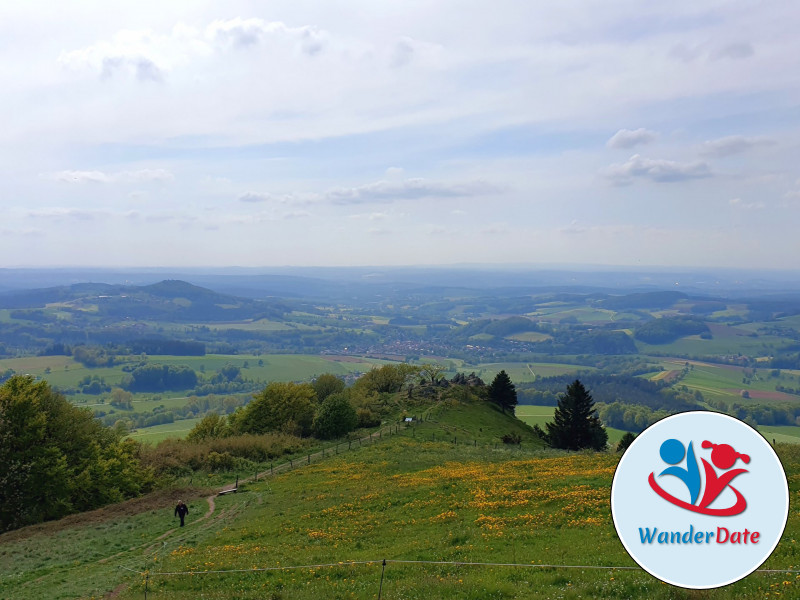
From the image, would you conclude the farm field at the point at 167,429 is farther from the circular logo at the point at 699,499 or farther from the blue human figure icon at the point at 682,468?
the blue human figure icon at the point at 682,468

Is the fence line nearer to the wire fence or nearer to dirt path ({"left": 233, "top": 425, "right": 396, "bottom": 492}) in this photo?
the wire fence

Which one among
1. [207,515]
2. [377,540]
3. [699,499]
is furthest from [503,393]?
[699,499]

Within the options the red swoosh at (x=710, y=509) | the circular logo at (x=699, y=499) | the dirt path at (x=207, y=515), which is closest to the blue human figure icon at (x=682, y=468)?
the circular logo at (x=699, y=499)

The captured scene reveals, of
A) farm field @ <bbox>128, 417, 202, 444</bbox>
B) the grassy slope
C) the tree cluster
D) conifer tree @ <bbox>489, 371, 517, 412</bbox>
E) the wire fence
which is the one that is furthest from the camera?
farm field @ <bbox>128, 417, 202, 444</bbox>

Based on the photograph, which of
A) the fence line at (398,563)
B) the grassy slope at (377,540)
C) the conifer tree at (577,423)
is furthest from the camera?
the conifer tree at (577,423)

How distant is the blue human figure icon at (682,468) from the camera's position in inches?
337

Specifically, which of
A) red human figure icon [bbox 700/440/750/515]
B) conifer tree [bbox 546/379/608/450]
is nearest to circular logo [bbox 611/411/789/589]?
red human figure icon [bbox 700/440/750/515]

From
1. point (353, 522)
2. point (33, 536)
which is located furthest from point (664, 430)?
point (33, 536)

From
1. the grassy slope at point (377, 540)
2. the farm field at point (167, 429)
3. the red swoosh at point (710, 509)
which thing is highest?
the red swoosh at point (710, 509)

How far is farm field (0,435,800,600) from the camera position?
556 inches

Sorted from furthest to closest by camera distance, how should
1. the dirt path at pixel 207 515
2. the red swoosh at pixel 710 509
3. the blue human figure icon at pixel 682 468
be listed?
the dirt path at pixel 207 515
the blue human figure icon at pixel 682 468
the red swoosh at pixel 710 509

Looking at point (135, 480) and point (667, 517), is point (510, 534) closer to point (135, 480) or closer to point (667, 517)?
point (667, 517)

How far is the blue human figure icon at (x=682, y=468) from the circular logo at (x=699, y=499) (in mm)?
16

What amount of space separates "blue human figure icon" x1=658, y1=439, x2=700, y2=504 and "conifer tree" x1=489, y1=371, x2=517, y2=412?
77848 mm
